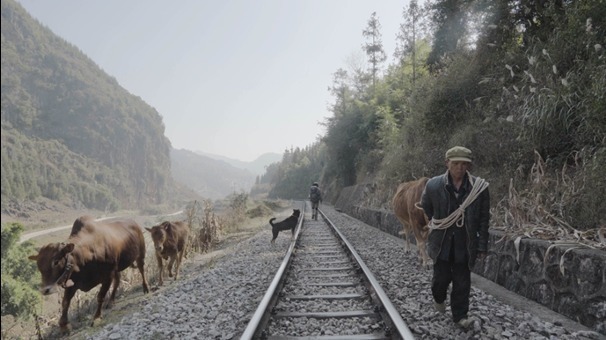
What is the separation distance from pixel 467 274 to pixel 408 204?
3.81m

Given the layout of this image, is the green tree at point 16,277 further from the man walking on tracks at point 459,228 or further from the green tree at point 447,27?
the green tree at point 447,27

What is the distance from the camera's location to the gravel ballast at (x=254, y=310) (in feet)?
13.3

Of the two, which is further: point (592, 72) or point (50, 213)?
point (50, 213)

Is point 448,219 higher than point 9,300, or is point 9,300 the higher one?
point 448,219

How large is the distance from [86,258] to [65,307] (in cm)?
65

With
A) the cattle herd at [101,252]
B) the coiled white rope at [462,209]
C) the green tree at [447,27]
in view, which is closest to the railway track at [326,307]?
the coiled white rope at [462,209]

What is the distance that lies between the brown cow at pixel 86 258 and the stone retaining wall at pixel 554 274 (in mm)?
5402

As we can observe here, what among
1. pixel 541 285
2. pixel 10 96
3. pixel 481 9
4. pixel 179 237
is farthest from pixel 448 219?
pixel 10 96

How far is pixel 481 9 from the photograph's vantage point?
1204 centimetres

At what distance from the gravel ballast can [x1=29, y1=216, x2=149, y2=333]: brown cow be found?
68cm

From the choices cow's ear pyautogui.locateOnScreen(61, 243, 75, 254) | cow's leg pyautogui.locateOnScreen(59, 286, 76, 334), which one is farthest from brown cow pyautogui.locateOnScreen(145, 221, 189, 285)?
cow's ear pyautogui.locateOnScreen(61, 243, 75, 254)

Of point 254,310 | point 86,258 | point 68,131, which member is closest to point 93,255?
point 86,258

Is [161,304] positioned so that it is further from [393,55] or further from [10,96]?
[10,96]

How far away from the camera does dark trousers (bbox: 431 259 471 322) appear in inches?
166
